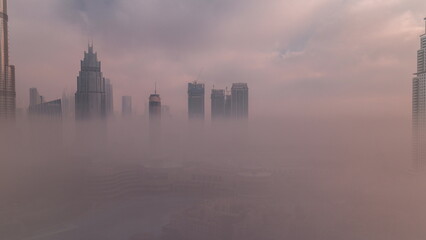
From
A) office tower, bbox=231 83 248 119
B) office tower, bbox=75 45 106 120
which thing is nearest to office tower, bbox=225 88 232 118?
office tower, bbox=231 83 248 119

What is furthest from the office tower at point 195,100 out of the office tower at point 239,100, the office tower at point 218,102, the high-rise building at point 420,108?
the high-rise building at point 420,108

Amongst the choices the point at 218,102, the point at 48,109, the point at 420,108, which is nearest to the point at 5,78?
the point at 48,109

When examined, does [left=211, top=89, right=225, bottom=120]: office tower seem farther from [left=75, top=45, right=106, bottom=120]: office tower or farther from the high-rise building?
the high-rise building

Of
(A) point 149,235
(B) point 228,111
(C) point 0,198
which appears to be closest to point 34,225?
(C) point 0,198

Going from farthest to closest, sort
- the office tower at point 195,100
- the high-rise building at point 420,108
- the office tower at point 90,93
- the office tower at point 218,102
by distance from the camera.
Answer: the office tower at point 218,102 < the office tower at point 195,100 < the office tower at point 90,93 < the high-rise building at point 420,108

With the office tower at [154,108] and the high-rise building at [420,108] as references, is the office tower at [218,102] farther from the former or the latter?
the high-rise building at [420,108]
